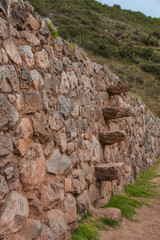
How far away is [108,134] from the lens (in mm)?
4719

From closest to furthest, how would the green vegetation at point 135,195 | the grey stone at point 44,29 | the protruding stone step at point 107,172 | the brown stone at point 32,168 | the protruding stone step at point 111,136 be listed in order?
the brown stone at point 32,168
the grey stone at point 44,29
the protruding stone step at point 107,172
the green vegetation at point 135,195
the protruding stone step at point 111,136

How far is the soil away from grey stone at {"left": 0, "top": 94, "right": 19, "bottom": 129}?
197cm

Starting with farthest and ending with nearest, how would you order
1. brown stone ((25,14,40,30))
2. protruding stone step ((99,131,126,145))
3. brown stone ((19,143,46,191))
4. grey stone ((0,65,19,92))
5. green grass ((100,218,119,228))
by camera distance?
protruding stone step ((99,131,126,145)), green grass ((100,218,119,228)), brown stone ((25,14,40,30)), brown stone ((19,143,46,191)), grey stone ((0,65,19,92))

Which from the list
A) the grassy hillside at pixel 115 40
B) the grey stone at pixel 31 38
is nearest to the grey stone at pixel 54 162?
the grey stone at pixel 31 38

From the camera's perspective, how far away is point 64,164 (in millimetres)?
3186

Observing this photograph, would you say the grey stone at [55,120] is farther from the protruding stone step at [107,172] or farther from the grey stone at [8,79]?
the protruding stone step at [107,172]

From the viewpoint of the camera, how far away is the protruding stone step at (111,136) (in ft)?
15.3

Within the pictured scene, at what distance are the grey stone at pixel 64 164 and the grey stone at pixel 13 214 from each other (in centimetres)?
84

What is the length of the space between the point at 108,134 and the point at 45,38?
2.23m

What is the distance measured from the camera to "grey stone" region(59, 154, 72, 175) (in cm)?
311

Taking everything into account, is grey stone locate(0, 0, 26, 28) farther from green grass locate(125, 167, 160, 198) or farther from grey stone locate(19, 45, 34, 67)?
green grass locate(125, 167, 160, 198)

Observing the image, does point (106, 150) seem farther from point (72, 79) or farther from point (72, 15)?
point (72, 15)

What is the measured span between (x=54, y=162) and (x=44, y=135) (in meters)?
0.40

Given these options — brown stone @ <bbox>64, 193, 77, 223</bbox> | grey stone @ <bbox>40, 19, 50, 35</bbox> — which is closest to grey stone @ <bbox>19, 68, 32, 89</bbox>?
grey stone @ <bbox>40, 19, 50, 35</bbox>
